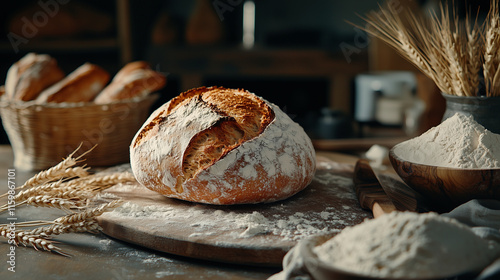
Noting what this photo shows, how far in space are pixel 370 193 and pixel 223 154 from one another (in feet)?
1.18

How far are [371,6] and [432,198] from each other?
9.46 ft

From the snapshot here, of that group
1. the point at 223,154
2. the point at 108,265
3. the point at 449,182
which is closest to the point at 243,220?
the point at 223,154

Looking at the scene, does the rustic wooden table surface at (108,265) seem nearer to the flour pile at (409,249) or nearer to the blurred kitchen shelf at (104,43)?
the flour pile at (409,249)

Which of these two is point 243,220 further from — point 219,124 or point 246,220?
point 219,124

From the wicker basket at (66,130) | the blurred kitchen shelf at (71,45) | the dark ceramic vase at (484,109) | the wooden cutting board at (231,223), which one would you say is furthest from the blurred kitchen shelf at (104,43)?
the dark ceramic vase at (484,109)

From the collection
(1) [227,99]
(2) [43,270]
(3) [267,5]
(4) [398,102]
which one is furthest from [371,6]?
(2) [43,270]

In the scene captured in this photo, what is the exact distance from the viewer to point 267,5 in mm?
3811

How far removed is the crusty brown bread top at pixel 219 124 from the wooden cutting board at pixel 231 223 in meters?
0.11

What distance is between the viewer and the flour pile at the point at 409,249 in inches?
26.6

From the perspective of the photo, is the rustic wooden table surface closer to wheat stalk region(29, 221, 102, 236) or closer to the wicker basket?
wheat stalk region(29, 221, 102, 236)

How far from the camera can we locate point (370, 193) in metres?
1.15

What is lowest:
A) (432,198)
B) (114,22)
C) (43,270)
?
(43,270)

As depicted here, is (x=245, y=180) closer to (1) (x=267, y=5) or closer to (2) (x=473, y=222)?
(2) (x=473, y=222)

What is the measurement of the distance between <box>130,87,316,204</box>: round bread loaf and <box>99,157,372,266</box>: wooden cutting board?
0.04 meters
